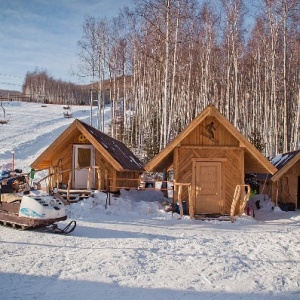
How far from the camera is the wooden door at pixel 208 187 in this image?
1633 centimetres

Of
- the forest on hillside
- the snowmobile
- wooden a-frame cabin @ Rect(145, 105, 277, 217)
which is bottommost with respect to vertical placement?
the snowmobile

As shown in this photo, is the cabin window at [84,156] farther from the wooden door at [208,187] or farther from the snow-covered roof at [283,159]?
the snow-covered roof at [283,159]

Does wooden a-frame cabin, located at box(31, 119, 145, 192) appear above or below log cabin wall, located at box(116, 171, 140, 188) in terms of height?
above

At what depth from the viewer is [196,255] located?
885 cm

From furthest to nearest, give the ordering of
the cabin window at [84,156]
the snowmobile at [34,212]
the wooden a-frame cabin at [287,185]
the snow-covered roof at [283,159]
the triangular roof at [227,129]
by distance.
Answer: the wooden a-frame cabin at [287,185], the snow-covered roof at [283,159], the cabin window at [84,156], the triangular roof at [227,129], the snowmobile at [34,212]

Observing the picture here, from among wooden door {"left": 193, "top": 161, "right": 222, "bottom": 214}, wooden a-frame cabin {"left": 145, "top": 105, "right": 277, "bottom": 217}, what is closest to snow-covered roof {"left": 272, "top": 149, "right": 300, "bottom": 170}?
wooden a-frame cabin {"left": 145, "top": 105, "right": 277, "bottom": 217}

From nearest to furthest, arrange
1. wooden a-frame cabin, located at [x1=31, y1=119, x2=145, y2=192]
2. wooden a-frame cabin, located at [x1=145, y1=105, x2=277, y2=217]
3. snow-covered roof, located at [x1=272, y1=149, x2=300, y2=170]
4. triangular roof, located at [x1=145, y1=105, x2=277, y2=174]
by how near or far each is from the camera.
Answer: triangular roof, located at [x1=145, y1=105, x2=277, y2=174] → wooden a-frame cabin, located at [x1=145, y1=105, x2=277, y2=217] → wooden a-frame cabin, located at [x1=31, y1=119, x2=145, y2=192] → snow-covered roof, located at [x1=272, y1=149, x2=300, y2=170]

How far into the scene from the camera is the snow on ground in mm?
6477

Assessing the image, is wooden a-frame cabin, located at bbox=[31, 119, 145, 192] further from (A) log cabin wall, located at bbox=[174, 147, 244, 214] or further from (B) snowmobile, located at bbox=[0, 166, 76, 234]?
(B) snowmobile, located at bbox=[0, 166, 76, 234]

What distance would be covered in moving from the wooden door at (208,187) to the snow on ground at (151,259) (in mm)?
1538

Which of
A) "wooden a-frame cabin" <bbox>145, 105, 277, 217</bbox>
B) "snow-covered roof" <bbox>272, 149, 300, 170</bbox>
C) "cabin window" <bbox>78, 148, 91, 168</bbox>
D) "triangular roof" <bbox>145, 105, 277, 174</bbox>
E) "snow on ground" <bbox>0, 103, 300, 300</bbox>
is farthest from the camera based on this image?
"snow-covered roof" <bbox>272, 149, 300, 170</bbox>

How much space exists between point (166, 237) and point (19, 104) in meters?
74.9

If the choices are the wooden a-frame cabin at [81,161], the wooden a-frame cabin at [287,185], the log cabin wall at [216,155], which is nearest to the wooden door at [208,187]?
the log cabin wall at [216,155]

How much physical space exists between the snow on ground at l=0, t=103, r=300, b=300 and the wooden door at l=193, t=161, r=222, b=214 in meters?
1.54
